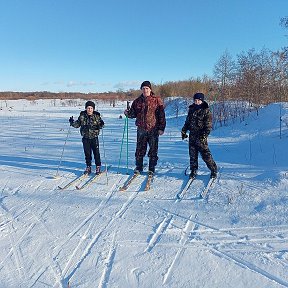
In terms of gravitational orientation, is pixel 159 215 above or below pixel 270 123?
below

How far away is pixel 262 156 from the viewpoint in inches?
352

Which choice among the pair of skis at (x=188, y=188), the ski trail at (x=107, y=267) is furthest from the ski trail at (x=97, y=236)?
the pair of skis at (x=188, y=188)

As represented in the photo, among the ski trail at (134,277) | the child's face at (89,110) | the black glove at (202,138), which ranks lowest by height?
the ski trail at (134,277)

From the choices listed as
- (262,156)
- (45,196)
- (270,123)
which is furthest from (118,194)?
(270,123)

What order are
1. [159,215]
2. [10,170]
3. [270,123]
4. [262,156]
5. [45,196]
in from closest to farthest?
[159,215] < [45,196] < [10,170] < [262,156] < [270,123]

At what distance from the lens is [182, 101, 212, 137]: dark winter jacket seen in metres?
6.39

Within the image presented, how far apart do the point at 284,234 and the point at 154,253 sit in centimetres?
182

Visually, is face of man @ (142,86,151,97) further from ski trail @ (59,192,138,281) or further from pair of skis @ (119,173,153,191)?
ski trail @ (59,192,138,281)

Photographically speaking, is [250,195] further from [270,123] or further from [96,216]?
[270,123]

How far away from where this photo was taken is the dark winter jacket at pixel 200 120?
6395 millimetres

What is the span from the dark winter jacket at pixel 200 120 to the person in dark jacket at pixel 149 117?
26.6 inches

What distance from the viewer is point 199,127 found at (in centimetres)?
649

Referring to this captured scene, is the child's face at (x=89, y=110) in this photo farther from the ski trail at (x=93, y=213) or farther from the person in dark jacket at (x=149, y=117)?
the ski trail at (x=93, y=213)

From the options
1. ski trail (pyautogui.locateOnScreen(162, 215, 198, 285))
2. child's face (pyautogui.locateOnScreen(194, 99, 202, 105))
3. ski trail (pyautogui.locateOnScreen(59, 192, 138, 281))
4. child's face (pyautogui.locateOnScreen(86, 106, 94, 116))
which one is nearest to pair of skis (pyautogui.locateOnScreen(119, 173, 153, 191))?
ski trail (pyautogui.locateOnScreen(59, 192, 138, 281))
